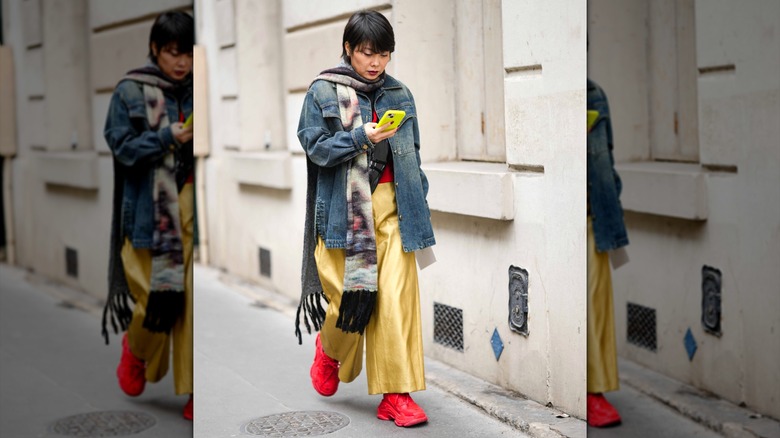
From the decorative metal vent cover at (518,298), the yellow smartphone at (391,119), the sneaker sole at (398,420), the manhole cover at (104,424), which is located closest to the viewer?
the manhole cover at (104,424)

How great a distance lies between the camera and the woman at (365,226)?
140 inches

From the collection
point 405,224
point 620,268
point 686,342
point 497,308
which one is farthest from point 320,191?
point 686,342

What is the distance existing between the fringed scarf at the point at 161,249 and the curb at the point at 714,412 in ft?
4.93

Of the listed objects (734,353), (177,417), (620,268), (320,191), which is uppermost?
(320,191)

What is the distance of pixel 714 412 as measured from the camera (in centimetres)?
296

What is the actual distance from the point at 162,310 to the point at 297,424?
0.72 m

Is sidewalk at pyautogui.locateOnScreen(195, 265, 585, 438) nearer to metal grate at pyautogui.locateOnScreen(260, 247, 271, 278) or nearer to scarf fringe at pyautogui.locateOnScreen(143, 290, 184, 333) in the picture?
metal grate at pyautogui.locateOnScreen(260, 247, 271, 278)

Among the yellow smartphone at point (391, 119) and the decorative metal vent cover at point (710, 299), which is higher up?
the yellow smartphone at point (391, 119)

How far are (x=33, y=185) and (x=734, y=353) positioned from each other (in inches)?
81.7

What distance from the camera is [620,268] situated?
3.22 metres

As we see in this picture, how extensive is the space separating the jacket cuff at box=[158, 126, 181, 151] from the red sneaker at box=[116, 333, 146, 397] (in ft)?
2.04

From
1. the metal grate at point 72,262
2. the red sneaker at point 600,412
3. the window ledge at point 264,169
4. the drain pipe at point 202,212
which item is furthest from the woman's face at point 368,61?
the red sneaker at point 600,412

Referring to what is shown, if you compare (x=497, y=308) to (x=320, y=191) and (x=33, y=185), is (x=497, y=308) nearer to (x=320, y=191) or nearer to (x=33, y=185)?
(x=320, y=191)

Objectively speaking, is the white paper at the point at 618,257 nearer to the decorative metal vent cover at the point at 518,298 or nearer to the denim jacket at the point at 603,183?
the denim jacket at the point at 603,183
